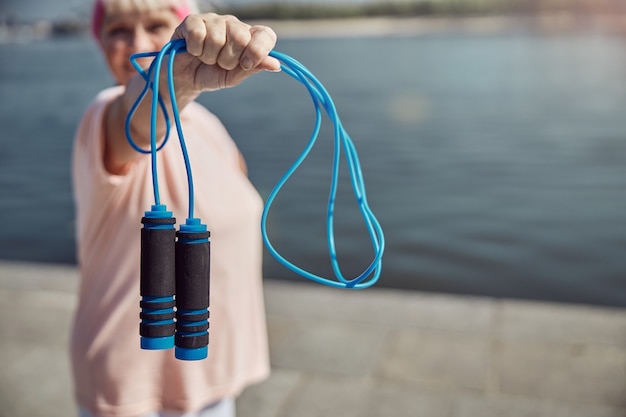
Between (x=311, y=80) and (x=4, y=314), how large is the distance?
13.8ft

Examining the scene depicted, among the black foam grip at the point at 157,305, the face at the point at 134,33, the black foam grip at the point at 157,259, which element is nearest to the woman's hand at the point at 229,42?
the black foam grip at the point at 157,259

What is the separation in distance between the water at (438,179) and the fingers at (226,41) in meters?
6.28

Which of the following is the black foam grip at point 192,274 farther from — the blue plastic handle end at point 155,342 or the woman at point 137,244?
the woman at point 137,244

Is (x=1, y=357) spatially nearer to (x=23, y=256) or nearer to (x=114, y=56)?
(x=114, y=56)

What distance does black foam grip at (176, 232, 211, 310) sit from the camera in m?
1.34

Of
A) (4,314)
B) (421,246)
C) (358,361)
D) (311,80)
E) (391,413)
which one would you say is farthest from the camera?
(421,246)

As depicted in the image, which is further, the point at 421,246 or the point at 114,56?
the point at 421,246

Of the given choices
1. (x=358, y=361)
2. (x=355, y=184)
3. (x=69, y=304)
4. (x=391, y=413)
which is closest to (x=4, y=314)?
(x=69, y=304)

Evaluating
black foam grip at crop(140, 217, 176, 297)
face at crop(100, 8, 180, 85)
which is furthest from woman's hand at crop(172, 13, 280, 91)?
face at crop(100, 8, 180, 85)

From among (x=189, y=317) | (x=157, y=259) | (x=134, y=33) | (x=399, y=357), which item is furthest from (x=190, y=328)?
(x=399, y=357)

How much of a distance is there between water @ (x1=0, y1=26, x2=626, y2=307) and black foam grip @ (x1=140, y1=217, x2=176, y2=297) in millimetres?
6281

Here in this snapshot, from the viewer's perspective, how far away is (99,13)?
2.02m

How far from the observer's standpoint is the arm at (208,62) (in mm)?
1342

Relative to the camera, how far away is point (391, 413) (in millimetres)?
3771
